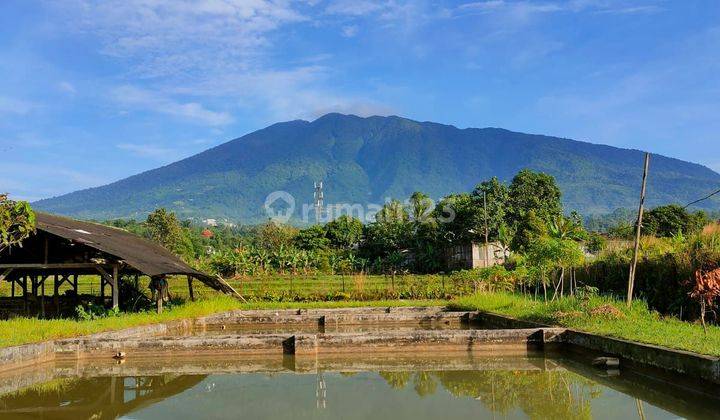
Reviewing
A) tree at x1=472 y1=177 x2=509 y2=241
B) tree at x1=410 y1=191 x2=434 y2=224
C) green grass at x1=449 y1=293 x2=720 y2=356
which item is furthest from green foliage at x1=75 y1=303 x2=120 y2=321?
tree at x1=410 y1=191 x2=434 y2=224

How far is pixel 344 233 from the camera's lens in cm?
4944

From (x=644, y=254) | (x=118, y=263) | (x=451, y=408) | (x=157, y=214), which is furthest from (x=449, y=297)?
(x=157, y=214)

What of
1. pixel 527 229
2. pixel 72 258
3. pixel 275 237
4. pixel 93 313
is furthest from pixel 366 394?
pixel 275 237

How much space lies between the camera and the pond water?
6.42 m

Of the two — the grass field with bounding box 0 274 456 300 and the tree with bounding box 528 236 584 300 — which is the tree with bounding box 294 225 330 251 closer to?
the grass field with bounding box 0 274 456 300

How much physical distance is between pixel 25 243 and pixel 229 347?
8.03m

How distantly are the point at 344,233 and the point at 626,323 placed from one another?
39.6m

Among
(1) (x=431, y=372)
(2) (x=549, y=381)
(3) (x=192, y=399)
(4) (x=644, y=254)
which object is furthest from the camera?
(4) (x=644, y=254)

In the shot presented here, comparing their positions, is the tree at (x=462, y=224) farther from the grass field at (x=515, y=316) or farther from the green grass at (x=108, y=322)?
the green grass at (x=108, y=322)

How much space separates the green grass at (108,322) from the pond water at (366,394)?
1.40 m

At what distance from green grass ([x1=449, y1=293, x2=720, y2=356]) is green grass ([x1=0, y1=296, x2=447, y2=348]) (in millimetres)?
7672

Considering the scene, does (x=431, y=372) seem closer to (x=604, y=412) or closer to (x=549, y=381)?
(x=549, y=381)

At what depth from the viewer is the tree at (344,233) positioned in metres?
49.2

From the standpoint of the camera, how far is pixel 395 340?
1064 cm
